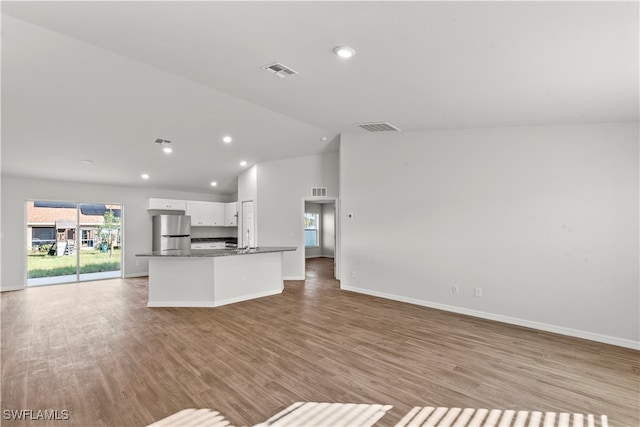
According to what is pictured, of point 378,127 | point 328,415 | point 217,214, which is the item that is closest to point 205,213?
point 217,214

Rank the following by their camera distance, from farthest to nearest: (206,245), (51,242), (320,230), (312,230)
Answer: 1. (320,230)
2. (312,230)
3. (206,245)
4. (51,242)

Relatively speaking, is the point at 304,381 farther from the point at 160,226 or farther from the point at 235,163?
the point at 160,226

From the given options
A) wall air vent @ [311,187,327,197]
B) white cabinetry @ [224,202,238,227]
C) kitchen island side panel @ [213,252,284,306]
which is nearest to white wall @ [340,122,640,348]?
wall air vent @ [311,187,327,197]

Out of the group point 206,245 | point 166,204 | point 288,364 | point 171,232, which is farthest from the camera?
point 206,245

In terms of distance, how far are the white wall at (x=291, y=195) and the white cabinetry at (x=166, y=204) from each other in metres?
2.78

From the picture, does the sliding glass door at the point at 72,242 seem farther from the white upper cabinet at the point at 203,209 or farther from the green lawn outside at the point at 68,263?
the white upper cabinet at the point at 203,209

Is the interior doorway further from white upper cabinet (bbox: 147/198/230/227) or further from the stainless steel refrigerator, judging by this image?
the stainless steel refrigerator

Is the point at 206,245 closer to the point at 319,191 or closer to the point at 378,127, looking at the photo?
the point at 319,191

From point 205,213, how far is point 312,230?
426 centimetres

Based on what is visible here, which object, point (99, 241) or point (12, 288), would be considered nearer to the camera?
point (12, 288)

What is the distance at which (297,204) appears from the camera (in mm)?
7320

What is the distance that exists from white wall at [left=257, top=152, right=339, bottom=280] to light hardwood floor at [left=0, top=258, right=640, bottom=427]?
255cm

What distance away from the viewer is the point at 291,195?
736 cm

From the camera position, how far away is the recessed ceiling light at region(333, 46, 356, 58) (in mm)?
2666
